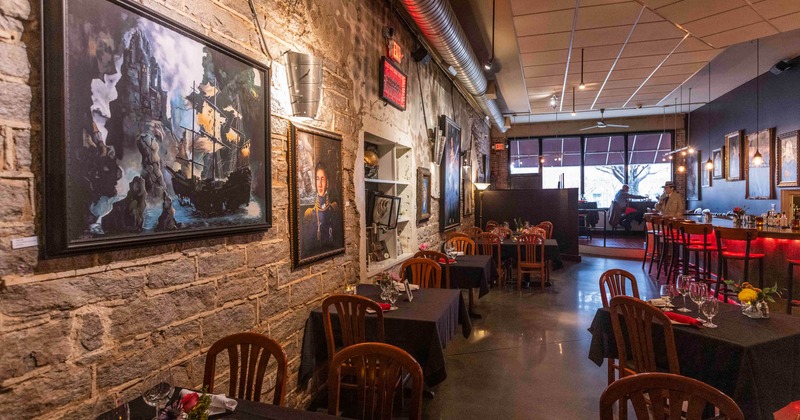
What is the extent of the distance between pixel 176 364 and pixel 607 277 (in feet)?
9.63

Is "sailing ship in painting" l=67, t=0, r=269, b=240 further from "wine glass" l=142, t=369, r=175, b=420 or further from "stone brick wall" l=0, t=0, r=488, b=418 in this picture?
"wine glass" l=142, t=369, r=175, b=420

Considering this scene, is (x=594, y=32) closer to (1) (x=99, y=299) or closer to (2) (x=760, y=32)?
(2) (x=760, y=32)

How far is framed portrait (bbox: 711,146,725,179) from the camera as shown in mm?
9953

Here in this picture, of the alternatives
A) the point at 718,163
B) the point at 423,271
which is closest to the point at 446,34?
the point at 423,271

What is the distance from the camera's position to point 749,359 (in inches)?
85.0

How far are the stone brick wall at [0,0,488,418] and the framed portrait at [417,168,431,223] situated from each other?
195 cm

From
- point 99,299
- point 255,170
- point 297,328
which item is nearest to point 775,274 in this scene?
point 297,328

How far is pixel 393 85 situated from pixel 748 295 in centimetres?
348

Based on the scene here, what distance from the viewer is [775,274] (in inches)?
215

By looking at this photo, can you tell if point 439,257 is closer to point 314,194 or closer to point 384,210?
point 384,210

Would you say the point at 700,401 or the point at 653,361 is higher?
the point at 700,401

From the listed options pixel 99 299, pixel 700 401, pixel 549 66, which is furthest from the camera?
pixel 549 66

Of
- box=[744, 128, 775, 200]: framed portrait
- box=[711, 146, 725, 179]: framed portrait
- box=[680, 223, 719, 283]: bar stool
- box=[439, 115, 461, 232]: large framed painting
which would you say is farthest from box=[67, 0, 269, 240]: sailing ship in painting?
box=[711, 146, 725, 179]: framed portrait

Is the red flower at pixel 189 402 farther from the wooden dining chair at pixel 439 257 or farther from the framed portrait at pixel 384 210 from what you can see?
the wooden dining chair at pixel 439 257
